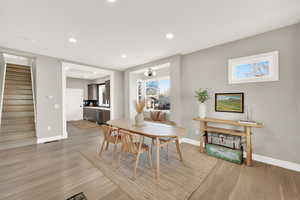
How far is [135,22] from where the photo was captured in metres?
2.09

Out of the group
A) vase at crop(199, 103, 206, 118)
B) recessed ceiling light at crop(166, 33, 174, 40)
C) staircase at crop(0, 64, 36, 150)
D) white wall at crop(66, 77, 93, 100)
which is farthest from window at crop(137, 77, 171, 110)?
white wall at crop(66, 77, 93, 100)

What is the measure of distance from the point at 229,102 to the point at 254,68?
0.85 meters

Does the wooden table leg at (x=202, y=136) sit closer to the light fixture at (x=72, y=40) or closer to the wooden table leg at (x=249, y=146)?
the wooden table leg at (x=249, y=146)

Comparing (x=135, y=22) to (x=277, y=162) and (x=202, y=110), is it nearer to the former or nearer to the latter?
(x=202, y=110)

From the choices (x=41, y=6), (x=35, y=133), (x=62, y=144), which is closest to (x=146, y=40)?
(x=41, y=6)

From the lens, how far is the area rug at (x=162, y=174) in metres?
1.68

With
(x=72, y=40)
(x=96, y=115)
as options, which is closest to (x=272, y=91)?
(x=72, y=40)

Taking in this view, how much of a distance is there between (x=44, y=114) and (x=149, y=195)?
3887mm

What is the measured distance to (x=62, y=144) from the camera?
3.47 m

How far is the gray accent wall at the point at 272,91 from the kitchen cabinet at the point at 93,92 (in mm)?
6431

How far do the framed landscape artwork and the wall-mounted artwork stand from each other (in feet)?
1.07

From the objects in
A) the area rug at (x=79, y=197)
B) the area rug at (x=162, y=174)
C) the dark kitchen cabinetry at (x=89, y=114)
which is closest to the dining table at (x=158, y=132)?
the area rug at (x=162, y=174)

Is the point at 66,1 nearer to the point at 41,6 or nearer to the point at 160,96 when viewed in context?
the point at 41,6

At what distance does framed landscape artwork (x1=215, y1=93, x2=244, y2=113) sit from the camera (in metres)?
2.68
